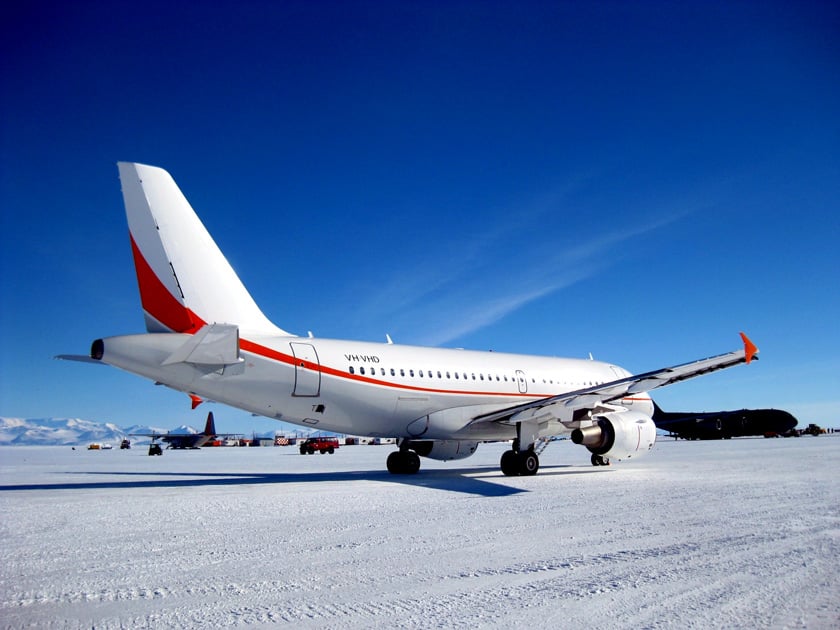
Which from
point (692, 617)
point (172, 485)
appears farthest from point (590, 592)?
point (172, 485)

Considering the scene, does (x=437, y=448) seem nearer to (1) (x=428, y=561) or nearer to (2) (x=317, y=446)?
(1) (x=428, y=561)

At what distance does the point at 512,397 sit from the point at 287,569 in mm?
14873

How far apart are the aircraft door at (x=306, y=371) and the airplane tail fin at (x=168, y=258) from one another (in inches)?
57.9

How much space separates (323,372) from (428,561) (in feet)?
31.6

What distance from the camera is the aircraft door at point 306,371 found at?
14.6 meters

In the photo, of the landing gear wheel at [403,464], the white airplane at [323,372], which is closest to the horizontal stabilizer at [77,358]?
the white airplane at [323,372]

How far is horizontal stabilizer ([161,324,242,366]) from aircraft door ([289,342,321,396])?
1697mm

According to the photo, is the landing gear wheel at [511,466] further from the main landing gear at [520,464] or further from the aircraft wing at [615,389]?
the aircraft wing at [615,389]

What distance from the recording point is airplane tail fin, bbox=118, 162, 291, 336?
44.2ft

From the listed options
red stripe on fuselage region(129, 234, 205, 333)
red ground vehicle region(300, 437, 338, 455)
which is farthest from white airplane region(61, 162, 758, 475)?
red ground vehicle region(300, 437, 338, 455)

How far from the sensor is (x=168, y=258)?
13.6 m

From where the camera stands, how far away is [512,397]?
19.8m

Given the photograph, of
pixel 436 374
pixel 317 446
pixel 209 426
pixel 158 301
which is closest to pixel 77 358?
pixel 158 301

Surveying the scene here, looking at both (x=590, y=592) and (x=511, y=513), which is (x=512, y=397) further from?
(x=590, y=592)
